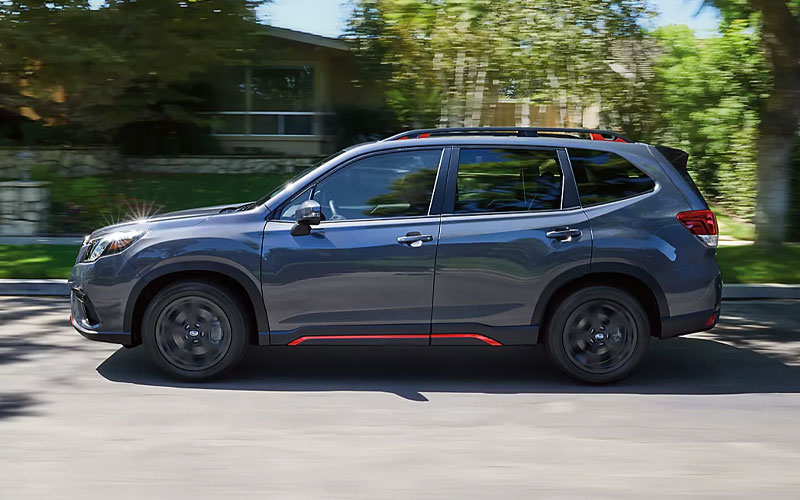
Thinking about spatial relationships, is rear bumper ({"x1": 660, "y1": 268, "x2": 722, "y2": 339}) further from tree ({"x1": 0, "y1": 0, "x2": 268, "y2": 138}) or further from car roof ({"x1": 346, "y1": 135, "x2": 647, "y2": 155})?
tree ({"x1": 0, "y1": 0, "x2": 268, "y2": 138})

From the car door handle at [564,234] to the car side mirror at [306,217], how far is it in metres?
1.61

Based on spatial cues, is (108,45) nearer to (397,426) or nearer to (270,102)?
(270,102)

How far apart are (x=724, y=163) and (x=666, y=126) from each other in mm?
1495

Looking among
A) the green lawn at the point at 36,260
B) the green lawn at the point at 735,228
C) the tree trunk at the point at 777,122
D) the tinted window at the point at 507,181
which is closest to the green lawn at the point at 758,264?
the tree trunk at the point at 777,122

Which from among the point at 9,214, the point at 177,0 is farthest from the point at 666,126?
the point at 9,214

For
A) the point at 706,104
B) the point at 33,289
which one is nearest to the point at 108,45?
the point at 33,289

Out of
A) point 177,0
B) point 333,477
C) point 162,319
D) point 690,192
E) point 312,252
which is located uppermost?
point 177,0

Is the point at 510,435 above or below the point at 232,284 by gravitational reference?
below

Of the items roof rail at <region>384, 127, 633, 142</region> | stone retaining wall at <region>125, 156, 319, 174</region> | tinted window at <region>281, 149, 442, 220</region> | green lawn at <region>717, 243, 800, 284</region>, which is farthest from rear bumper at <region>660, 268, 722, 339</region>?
stone retaining wall at <region>125, 156, 319, 174</region>

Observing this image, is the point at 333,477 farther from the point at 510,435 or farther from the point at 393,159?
the point at 393,159

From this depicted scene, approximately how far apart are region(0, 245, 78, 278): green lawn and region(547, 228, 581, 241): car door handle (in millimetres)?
6633

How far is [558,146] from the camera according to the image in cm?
649

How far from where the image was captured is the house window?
26094 mm

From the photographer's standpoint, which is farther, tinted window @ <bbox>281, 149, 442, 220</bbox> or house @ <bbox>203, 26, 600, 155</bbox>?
house @ <bbox>203, 26, 600, 155</bbox>
